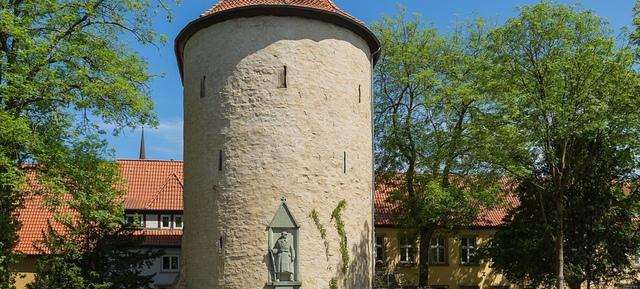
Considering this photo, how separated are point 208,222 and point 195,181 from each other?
125 centimetres

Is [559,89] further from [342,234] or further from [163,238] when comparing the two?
[163,238]

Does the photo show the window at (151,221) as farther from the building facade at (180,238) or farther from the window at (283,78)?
the window at (283,78)

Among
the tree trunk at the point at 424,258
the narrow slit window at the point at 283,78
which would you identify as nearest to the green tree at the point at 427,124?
the tree trunk at the point at 424,258

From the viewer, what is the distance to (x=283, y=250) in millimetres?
16734

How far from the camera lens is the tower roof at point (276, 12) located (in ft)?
58.1

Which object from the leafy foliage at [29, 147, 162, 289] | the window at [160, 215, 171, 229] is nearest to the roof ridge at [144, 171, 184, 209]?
the window at [160, 215, 171, 229]

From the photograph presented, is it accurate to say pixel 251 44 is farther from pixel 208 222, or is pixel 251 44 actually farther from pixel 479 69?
pixel 479 69

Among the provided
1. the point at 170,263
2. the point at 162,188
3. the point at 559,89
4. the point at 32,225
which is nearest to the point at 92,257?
the point at 170,263

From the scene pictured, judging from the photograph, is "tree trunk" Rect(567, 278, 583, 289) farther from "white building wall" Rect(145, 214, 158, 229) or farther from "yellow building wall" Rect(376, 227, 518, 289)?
"white building wall" Rect(145, 214, 158, 229)

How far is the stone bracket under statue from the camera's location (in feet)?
54.7

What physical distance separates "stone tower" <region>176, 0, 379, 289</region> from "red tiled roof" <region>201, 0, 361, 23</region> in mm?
32

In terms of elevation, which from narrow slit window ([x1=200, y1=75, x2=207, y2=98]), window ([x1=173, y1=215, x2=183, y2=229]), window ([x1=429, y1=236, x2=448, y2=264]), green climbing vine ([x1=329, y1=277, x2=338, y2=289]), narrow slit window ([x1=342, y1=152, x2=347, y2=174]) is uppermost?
narrow slit window ([x1=200, y1=75, x2=207, y2=98])

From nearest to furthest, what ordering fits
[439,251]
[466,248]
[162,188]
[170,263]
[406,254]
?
1. [170,263]
2. [162,188]
3. [406,254]
4. [439,251]
5. [466,248]

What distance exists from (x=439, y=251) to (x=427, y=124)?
27.7 ft
